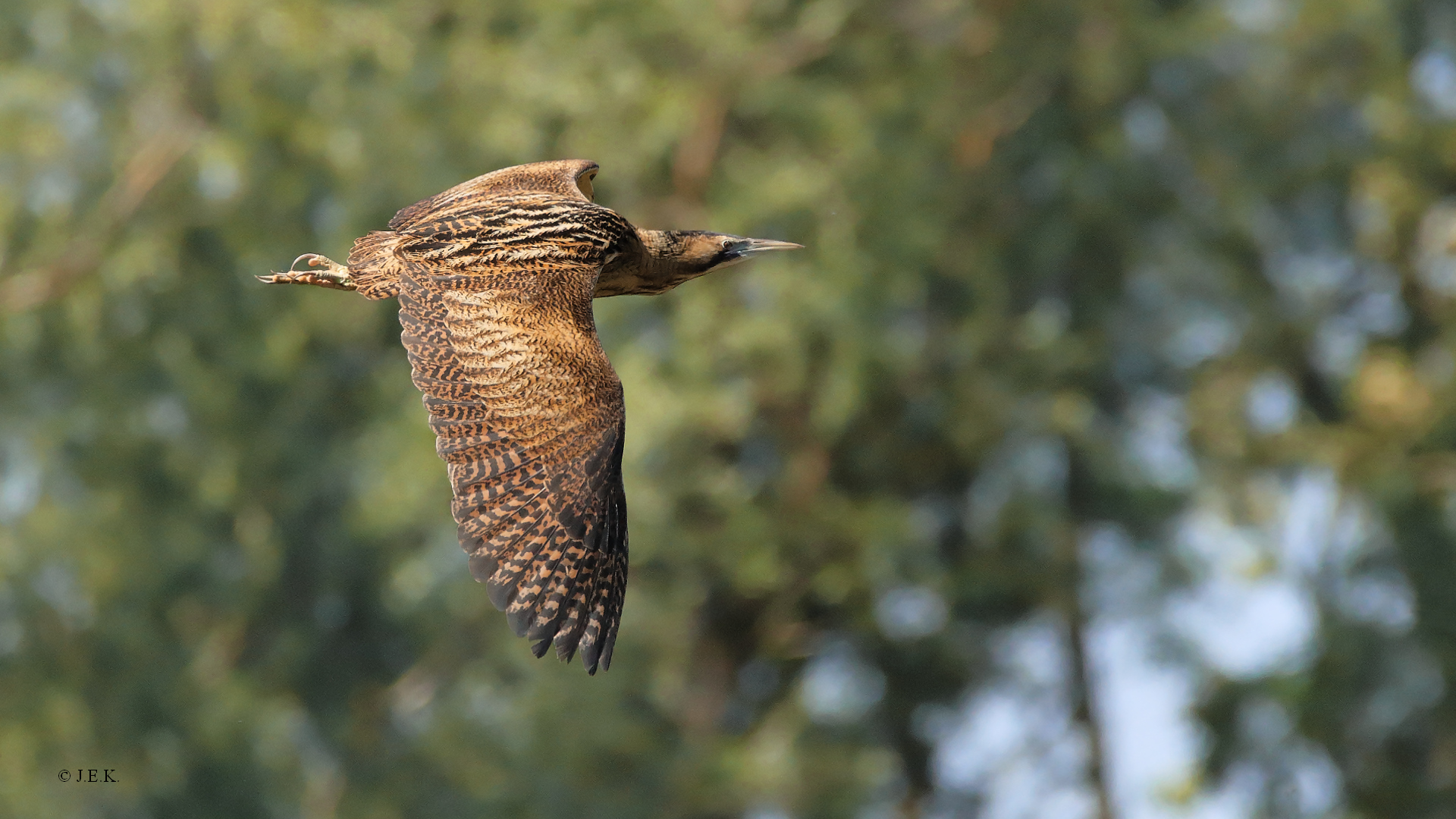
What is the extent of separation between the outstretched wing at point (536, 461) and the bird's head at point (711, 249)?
2015 millimetres

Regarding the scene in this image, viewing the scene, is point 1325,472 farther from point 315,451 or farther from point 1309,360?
point 315,451

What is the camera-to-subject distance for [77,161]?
20766 millimetres

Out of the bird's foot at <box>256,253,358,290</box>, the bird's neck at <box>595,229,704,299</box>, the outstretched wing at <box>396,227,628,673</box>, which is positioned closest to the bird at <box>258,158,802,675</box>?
the outstretched wing at <box>396,227,628,673</box>

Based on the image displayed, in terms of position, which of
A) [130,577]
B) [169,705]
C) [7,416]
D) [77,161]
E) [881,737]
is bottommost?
[881,737]

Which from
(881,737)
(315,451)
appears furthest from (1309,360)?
(315,451)

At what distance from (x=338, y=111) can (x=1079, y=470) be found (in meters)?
9.78

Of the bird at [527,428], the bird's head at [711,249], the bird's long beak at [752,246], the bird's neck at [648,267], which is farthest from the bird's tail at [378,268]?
the bird's long beak at [752,246]

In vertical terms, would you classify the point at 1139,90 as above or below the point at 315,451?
above

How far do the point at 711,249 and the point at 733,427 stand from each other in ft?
32.3

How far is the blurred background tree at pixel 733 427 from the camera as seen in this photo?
2031cm

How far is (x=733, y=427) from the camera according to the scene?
2016cm

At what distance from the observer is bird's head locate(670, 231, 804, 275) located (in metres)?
10.3

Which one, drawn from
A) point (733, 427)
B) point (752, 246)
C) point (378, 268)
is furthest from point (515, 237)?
point (733, 427)

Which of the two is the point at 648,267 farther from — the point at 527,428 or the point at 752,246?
the point at 527,428
